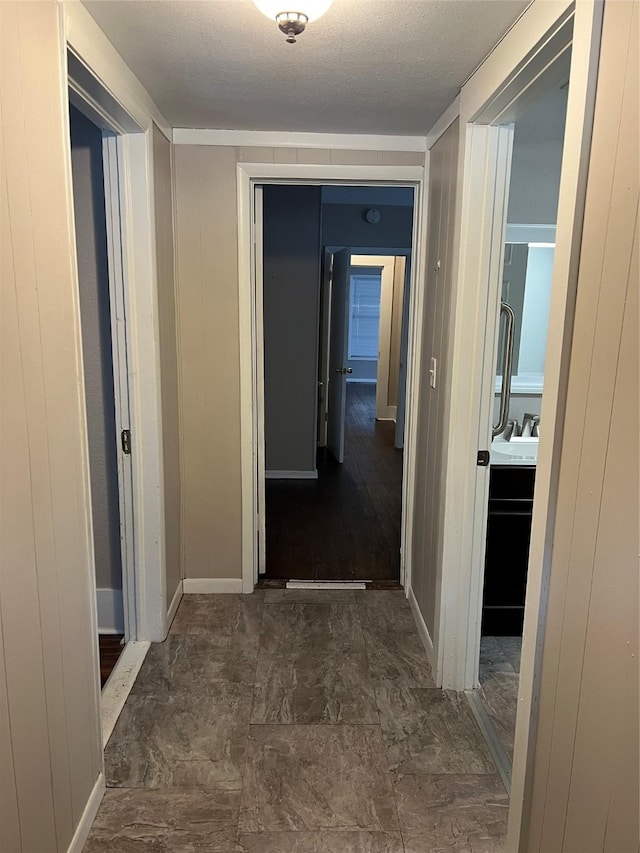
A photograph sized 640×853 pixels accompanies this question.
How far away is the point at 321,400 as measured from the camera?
559 centimetres

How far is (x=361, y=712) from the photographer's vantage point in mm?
2262

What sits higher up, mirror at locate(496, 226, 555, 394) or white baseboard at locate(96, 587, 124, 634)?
mirror at locate(496, 226, 555, 394)

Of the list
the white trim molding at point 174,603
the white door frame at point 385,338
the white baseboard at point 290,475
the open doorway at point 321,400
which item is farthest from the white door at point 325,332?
the white trim molding at point 174,603

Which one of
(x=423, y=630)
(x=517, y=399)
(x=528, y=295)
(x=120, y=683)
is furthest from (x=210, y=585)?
(x=528, y=295)

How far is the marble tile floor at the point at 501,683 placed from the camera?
7.24ft

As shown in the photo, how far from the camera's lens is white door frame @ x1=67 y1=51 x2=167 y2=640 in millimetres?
2312

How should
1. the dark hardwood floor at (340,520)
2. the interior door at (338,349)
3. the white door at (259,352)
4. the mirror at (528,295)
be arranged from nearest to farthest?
the mirror at (528,295)
the white door at (259,352)
the dark hardwood floor at (340,520)
the interior door at (338,349)

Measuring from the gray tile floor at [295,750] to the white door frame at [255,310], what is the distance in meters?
0.48

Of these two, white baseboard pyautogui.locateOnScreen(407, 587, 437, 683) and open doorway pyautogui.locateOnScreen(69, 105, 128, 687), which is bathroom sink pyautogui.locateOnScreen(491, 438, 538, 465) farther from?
open doorway pyautogui.locateOnScreen(69, 105, 128, 687)

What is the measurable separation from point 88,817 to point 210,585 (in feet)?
4.82

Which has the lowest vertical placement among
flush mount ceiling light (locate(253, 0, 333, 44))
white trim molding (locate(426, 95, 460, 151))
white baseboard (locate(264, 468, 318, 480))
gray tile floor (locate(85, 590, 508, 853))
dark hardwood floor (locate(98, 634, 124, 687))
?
dark hardwood floor (locate(98, 634, 124, 687))

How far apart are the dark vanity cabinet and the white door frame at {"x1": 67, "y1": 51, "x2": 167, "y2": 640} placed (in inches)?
56.7

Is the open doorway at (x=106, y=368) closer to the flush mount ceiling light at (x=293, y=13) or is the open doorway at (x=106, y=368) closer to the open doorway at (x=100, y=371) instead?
the open doorway at (x=100, y=371)

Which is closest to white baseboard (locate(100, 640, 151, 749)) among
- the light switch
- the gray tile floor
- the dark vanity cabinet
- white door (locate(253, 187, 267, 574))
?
the gray tile floor
